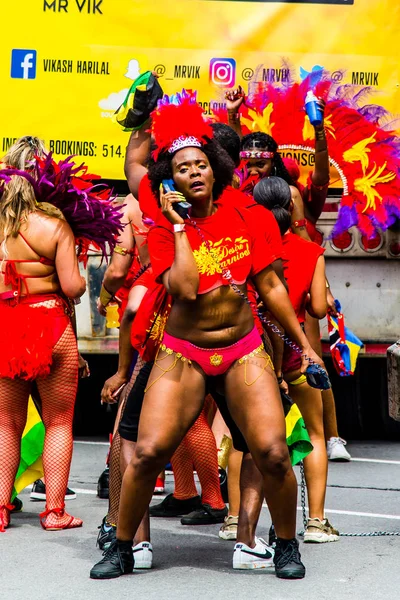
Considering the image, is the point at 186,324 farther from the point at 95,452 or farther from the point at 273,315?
the point at 95,452

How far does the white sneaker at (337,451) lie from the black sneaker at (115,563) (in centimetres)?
352

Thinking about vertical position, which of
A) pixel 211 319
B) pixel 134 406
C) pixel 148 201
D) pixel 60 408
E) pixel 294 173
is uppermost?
pixel 294 173

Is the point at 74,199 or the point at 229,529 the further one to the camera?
the point at 74,199

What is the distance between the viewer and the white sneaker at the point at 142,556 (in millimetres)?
5586

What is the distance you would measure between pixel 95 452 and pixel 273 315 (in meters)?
3.83

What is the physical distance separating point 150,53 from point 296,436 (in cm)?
401

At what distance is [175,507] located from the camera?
698 cm

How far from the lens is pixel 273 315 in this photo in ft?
18.8

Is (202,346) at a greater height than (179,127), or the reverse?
(179,127)

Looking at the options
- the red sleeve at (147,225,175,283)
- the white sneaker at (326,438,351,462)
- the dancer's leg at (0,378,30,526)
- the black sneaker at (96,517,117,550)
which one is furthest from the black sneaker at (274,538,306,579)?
the white sneaker at (326,438,351,462)

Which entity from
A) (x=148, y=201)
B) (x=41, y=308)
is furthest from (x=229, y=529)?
(x=148, y=201)

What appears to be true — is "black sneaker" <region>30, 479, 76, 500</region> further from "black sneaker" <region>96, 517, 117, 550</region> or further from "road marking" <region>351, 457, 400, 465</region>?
"road marking" <region>351, 457, 400, 465</region>

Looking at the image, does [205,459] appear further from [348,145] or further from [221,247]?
[348,145]

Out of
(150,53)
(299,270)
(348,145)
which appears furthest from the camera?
(150,53)
